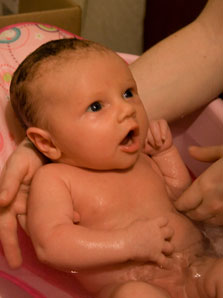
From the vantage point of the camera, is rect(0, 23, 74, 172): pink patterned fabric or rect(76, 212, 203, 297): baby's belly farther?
rect(0, 23, 74, 172): pink patterned fabric

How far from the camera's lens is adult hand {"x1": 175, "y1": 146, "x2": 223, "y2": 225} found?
83cm

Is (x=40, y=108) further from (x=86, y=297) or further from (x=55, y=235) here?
(x=86, y=297)

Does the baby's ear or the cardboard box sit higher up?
the cardboard box

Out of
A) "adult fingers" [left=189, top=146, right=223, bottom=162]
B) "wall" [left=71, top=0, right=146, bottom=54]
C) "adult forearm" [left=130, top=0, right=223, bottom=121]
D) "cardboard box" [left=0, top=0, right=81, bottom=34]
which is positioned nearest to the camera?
"adult fingers" [left=189, top=146, right=223, bottom=162]

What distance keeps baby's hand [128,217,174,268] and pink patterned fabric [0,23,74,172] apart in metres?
0.36

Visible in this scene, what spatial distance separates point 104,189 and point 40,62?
295 millimetres

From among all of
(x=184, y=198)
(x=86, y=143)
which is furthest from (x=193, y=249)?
(x=86, y=143)

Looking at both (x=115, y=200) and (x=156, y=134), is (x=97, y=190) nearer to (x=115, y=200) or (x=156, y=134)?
(x=115, y=200)

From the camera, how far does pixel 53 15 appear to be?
4.08 ft

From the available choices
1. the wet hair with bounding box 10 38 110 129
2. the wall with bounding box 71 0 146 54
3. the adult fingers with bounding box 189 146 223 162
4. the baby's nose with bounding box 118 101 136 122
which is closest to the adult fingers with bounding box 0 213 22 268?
the wet hair with bounding box 10 38 110 129

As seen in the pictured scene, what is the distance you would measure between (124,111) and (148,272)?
339 millimetres

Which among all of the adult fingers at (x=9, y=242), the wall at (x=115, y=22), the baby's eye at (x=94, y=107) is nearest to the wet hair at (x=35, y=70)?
the baby's eye at (x=94, y=107)

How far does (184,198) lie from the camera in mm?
867

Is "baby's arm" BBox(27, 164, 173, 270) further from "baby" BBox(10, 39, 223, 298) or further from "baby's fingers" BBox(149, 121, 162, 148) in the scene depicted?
"baby's fingers" BBox(149, 121, 162, 148)
